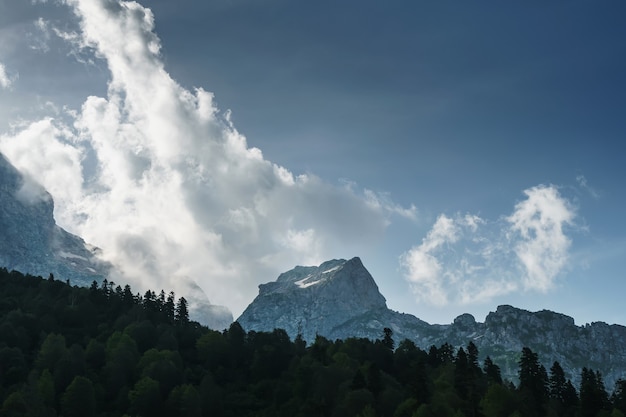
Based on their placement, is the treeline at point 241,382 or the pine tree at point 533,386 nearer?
the treeline at point 241,382

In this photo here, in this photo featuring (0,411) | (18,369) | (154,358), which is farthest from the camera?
(154,358)

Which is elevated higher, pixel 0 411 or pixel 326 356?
pixel 326 356

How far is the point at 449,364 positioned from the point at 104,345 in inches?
4196

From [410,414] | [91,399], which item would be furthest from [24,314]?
[410,414]

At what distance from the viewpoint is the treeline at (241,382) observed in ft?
433

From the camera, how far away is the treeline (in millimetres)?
132000

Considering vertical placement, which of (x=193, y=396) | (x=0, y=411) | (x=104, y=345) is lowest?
(x=0, y=411)

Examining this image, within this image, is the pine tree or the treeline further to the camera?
the pine tree

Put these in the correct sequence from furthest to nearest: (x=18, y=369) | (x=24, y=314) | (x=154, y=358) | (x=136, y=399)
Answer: (x=24, y=314)
(x=154, y=358)
(x=18, y=369)
(x=136, y=399)

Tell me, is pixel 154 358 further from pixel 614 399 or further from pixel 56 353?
pixel 614 399

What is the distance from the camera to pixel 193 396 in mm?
140375

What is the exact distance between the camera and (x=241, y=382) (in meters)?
174

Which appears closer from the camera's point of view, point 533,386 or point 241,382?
point 533,386

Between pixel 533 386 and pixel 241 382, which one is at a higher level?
pixel 533 386
